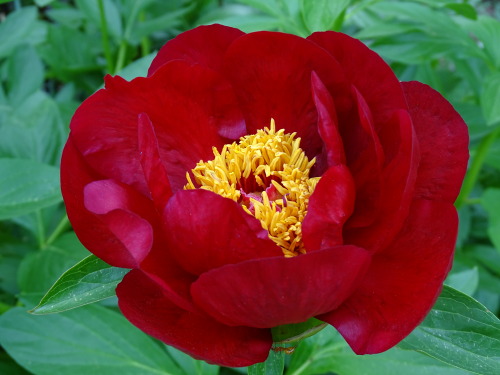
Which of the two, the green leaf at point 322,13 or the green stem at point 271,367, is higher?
the green leaf at point 322,13

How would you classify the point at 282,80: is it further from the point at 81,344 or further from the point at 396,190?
the point at 81,344

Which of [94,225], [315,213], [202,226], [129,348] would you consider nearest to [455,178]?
[315,213]

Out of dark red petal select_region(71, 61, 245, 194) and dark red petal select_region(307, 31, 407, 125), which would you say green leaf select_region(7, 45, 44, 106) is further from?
dark red petal select_region(307, 31, 407, 125)

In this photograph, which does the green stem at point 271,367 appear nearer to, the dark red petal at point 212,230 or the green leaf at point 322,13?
the dark red petal at point 212,230

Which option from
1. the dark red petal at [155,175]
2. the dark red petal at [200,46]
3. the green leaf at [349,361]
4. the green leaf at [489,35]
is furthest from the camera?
the green leaf at [489,35]

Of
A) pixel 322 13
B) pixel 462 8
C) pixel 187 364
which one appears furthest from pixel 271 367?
pixel 462 8

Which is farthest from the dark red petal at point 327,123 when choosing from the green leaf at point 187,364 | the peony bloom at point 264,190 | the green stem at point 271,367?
the green leaf at point 187,364

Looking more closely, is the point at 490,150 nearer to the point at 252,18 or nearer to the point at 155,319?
the point at 252,18
